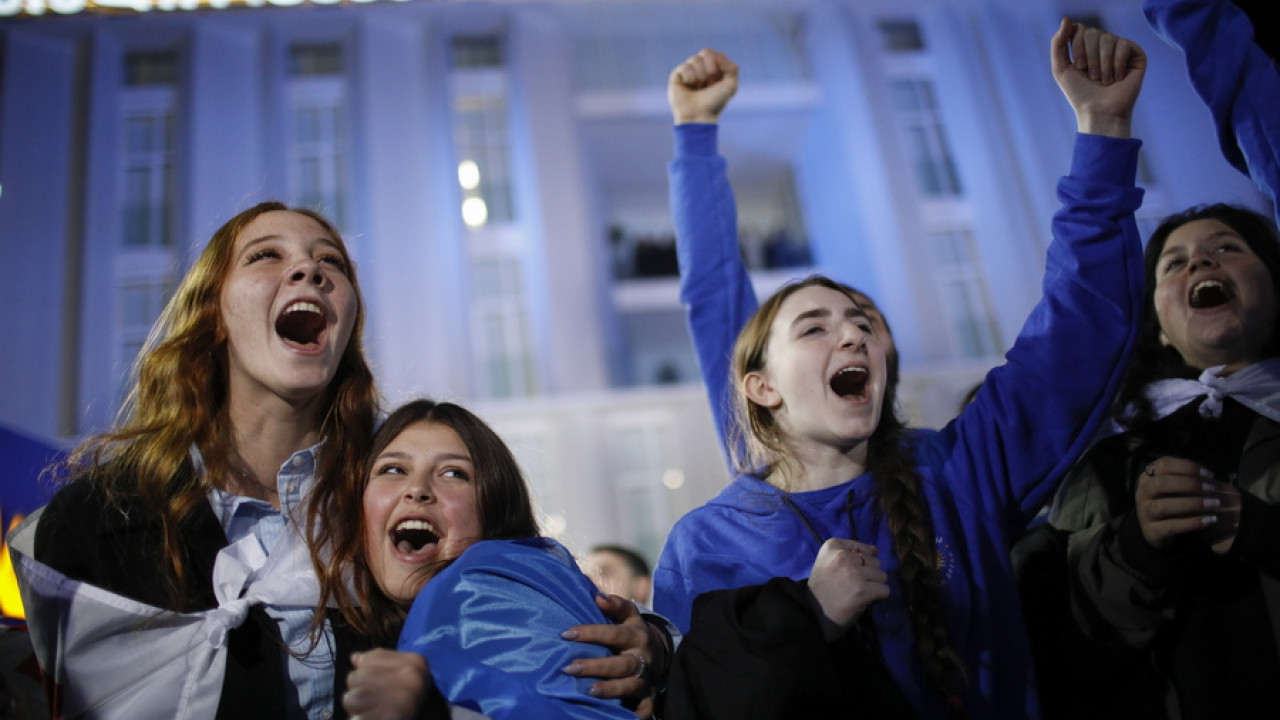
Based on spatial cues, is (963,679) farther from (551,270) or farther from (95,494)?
(551,270)

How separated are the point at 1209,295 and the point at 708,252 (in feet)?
3.64

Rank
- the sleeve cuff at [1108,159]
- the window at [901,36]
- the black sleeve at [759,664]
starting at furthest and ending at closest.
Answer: the window at [901,36] < the sleeve cuff at [1108,159] < the black sleeve at [759,664]

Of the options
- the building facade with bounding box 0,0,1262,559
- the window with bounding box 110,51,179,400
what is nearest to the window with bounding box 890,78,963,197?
the building facade with bounding box 0,0,1262,559

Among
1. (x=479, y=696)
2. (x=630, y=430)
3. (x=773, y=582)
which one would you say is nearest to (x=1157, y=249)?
(x=773, y=582)

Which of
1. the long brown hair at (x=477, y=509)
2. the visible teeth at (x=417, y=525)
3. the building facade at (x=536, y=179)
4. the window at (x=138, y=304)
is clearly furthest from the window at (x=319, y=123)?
the visible teeth at (x=417, y=525)

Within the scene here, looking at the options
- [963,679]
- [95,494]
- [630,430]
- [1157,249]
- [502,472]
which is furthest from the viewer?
[630,430]

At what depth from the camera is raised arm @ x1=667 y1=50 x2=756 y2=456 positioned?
2354 millimetres

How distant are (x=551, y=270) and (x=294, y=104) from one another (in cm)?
360

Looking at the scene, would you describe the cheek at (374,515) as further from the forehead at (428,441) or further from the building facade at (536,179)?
the building facade at (536,179)

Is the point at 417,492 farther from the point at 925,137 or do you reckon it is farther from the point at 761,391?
the point at 925,137

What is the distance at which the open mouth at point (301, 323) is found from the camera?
191 cm

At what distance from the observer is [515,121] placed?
1086 centimetres

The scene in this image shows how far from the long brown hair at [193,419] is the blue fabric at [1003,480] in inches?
27.7

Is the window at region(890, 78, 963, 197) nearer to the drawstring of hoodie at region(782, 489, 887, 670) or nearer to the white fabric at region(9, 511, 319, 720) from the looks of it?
the drawstring of hoodie at region(782, 489, 887, 670)
